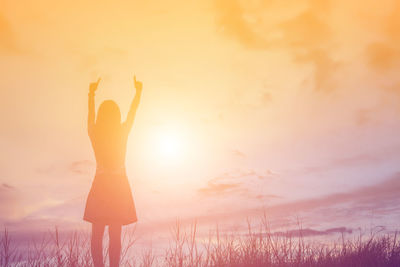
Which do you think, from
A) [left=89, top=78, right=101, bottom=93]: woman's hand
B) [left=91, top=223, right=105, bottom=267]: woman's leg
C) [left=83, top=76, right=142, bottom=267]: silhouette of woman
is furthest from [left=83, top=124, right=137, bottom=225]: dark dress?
[left=89, top=78, right=101, bottom=93]: woman's hand

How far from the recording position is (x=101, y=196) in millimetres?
6195

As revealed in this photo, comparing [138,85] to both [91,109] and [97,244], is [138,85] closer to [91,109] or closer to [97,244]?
[91,109]

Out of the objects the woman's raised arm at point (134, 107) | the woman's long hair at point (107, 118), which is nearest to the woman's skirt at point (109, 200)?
the woman's long hair at point (107, 118)

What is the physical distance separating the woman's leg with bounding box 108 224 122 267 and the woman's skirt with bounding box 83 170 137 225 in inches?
4.4

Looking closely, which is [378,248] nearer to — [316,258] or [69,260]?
[316,258]

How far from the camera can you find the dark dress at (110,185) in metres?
6.20

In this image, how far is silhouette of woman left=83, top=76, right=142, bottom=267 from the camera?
618 cm

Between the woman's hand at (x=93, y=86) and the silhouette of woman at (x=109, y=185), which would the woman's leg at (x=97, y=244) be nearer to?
the silhouette of woman at (x=109, y=185)

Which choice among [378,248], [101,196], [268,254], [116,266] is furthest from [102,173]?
[378,248]

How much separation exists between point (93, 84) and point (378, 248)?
771 cm

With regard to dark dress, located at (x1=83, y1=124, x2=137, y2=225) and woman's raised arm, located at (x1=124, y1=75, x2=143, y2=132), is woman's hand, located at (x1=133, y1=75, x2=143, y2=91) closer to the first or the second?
woman's raised arm, located at (x1=124, y1=75, x2=143, y2=132)

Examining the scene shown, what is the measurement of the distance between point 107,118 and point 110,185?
3.82 feet

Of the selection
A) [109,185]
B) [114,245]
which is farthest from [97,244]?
[109,185]

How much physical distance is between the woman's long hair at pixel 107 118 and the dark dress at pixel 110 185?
0.03m
